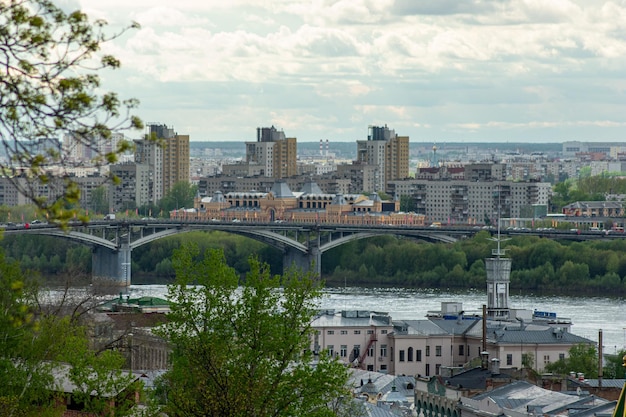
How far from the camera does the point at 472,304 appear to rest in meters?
56.9

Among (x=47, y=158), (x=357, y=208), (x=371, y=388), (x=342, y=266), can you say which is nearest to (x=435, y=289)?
(x=342, y=266)

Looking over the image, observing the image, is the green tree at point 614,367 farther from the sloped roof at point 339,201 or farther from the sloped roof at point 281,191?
the sloped roof at point 281,191

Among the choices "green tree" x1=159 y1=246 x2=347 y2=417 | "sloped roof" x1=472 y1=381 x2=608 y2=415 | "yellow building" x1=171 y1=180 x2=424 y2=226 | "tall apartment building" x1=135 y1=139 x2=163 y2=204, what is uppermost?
"tall apartment building" x1=135 y1=139 x2=163 y2=204

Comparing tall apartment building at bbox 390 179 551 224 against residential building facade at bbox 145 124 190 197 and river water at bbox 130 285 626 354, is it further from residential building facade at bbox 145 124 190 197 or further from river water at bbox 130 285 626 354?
river water at bbox 130 285 626 354

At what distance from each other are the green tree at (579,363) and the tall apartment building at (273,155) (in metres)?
107

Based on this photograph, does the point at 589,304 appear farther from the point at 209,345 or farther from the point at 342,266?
the point at 209,345

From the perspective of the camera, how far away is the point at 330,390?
51.2ft

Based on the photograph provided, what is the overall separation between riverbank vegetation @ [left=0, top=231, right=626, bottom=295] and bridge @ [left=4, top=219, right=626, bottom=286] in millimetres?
673

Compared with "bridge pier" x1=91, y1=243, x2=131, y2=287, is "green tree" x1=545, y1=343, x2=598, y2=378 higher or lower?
lower

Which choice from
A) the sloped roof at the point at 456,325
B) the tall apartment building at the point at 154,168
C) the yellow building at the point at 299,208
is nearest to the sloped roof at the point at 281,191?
the yellow building at the point at 299,208

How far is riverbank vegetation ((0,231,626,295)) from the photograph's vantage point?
236ft

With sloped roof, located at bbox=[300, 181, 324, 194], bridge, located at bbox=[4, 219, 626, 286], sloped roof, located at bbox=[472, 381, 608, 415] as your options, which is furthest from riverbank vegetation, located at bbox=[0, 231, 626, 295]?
sloped roof, located at bbox=[472, 381, 608, 415]

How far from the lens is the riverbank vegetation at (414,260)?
72062 mm

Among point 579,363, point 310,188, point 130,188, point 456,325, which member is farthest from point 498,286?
point 130,188
